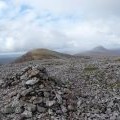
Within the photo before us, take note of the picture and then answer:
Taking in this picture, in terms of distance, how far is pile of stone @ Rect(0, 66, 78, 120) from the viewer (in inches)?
1089

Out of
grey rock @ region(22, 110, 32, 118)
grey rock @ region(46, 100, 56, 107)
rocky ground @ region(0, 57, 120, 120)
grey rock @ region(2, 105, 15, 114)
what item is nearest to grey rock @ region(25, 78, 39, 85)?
rocky ground @ region(0, 57, 120, 120)

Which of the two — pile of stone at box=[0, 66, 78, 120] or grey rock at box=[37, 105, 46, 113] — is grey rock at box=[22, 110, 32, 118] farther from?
grey rock at box=[37, 105, 46, 113]

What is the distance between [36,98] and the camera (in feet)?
96.2

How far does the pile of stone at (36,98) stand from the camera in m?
27.7

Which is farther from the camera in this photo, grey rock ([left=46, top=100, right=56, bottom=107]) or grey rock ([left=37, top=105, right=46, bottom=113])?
grey rock ([left=46, top=100, right=56, bottom=107])

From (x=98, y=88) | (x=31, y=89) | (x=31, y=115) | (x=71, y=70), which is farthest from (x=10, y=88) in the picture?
(x=71, y=70)

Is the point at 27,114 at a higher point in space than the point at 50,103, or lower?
Result: lower

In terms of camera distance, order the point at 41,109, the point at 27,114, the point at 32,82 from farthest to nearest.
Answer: the point at 32,82 < the point at 41,109 < the point at 27,114

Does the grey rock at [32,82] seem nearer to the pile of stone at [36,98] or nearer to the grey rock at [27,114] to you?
the pile of stone at [36,98]

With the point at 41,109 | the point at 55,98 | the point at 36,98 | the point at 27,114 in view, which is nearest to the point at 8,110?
the point at 27,114

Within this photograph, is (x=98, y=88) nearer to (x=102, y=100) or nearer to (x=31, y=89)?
(x=102, y=100)

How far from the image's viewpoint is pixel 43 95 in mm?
29781

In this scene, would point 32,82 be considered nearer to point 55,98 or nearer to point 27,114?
point 55,98

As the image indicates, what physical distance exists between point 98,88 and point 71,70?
35.1 feet
